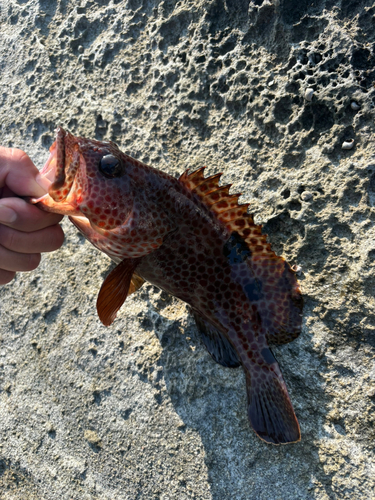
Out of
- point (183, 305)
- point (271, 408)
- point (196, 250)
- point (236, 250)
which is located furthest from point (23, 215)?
point (271, 408)

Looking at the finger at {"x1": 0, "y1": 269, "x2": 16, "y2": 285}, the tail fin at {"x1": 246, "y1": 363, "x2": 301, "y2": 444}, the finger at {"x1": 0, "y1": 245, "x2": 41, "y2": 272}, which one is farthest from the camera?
the finger at {"x1": 0, "y1": 269, "x2": 16, "y2": 285}

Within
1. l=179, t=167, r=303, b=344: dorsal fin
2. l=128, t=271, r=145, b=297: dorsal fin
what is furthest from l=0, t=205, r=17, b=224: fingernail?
l=179, t=167, r=303, b=344: dorsal fin

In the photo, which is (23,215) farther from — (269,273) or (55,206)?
(269,273)

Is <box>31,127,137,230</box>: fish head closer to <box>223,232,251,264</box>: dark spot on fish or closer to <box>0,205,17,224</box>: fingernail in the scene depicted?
<box>0,205,17,224</box>: fingernail

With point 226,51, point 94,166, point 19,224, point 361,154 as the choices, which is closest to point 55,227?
point 19,224

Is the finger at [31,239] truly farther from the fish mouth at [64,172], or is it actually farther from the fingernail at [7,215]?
the fish mouth at [64,172]

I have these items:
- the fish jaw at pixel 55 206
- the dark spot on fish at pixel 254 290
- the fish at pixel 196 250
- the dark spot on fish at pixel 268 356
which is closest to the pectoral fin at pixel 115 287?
the fish at pixel 196 250

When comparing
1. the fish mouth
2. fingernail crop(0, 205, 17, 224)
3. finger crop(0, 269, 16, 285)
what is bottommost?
finger crop(0, 269, 16, 285)
